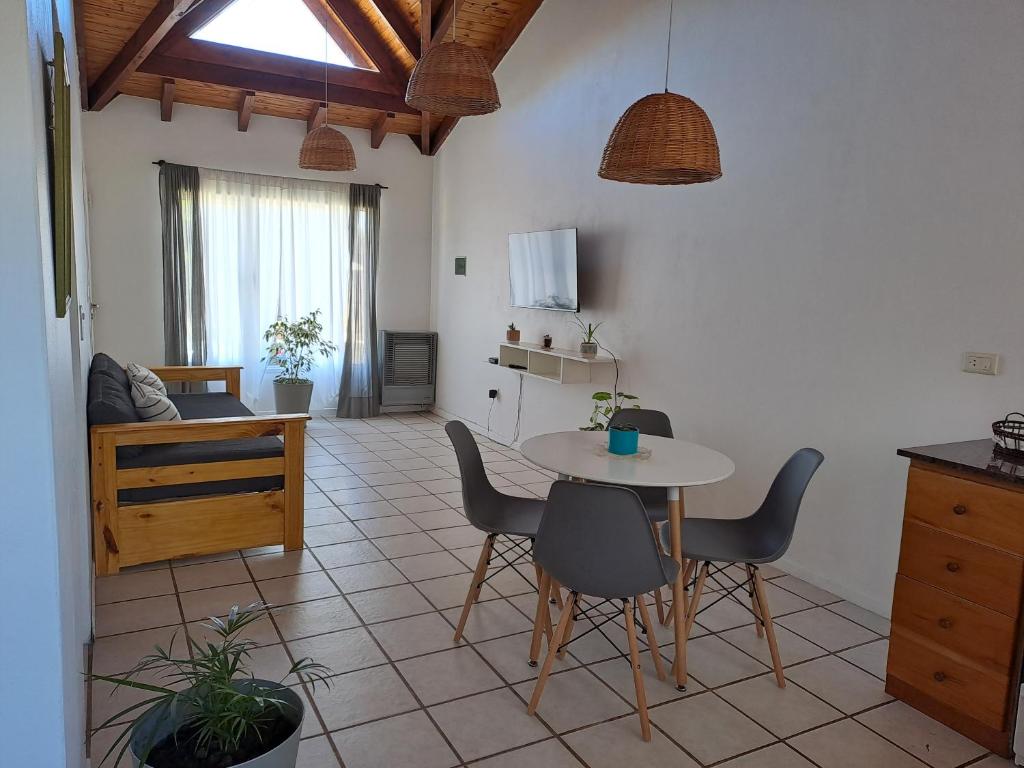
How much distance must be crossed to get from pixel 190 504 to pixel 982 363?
11.5 feet

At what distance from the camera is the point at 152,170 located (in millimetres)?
6445

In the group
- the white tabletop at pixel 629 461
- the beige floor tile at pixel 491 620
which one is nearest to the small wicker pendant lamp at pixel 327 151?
the white tabletop at pixel 629 461

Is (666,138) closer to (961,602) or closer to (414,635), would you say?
(961,602)

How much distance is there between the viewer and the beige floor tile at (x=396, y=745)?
2127 millimetres

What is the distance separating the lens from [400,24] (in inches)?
238

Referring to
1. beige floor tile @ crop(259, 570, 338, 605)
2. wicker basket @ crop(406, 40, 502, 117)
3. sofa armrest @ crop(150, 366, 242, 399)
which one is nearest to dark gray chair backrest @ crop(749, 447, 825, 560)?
beige floor tile @ crop(259, 570, 338, 605)

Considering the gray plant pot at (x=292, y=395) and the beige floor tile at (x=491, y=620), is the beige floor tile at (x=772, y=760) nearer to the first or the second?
the beige floor tile at (x=491, y=620)

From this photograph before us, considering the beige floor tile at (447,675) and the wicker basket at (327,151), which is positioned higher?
the wicker basket at (327,151)

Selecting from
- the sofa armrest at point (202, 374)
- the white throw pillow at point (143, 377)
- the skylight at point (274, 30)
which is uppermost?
the skylight at point (274, 30)

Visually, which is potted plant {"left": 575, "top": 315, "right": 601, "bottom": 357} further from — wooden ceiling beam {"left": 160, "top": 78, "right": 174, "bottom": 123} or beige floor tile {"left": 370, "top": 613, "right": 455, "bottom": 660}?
wooden ceiling beam {"left": 160, "top": 78, "right": 174, "bottom": 123}

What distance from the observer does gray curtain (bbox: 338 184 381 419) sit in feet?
24.2

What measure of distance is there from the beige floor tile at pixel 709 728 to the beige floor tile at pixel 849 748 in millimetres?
129

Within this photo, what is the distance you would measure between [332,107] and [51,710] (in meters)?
6.36

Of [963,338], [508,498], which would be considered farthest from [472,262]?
[963,338]
